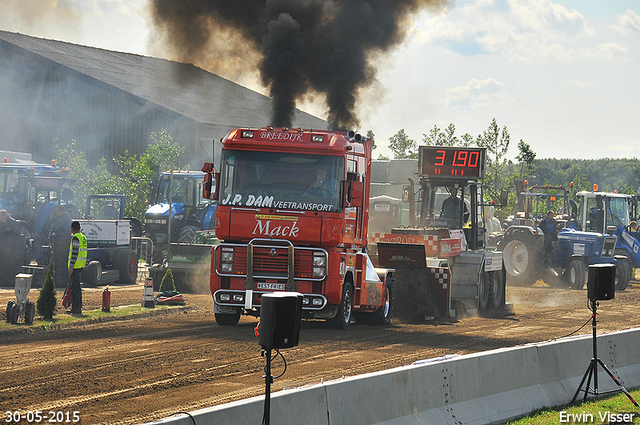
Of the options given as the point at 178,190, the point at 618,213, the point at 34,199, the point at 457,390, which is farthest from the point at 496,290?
the point at 34,199

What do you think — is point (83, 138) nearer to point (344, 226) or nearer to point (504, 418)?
point (344, 226)

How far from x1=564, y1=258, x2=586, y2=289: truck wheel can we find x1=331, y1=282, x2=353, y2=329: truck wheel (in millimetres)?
13959

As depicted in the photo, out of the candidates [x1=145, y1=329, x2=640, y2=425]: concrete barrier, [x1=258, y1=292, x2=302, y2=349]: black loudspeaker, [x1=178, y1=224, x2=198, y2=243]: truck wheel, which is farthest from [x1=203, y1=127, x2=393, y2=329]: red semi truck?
[x1=178, y1=224, x2=198, y2=243]: truck wheel

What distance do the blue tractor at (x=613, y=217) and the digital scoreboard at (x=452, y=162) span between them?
9.81 m

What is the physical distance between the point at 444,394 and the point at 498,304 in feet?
39.3

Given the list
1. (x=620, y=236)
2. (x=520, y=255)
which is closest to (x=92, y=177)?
(x=520, y=255)

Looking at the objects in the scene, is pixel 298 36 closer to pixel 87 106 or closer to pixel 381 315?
A: pixel 381 315

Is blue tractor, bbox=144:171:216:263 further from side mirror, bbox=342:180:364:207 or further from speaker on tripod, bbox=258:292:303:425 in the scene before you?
speaker on tripod, bbox=258:292:303:425

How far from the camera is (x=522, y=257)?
2612 centimetres

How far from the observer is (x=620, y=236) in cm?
2694

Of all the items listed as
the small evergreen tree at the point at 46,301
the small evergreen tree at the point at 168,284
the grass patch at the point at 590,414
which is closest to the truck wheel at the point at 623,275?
the small evergreen tree at the point at 168,284

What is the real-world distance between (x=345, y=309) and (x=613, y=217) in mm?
16760

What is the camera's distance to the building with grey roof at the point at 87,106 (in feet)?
130

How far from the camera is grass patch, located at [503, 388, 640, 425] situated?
7809 mm
